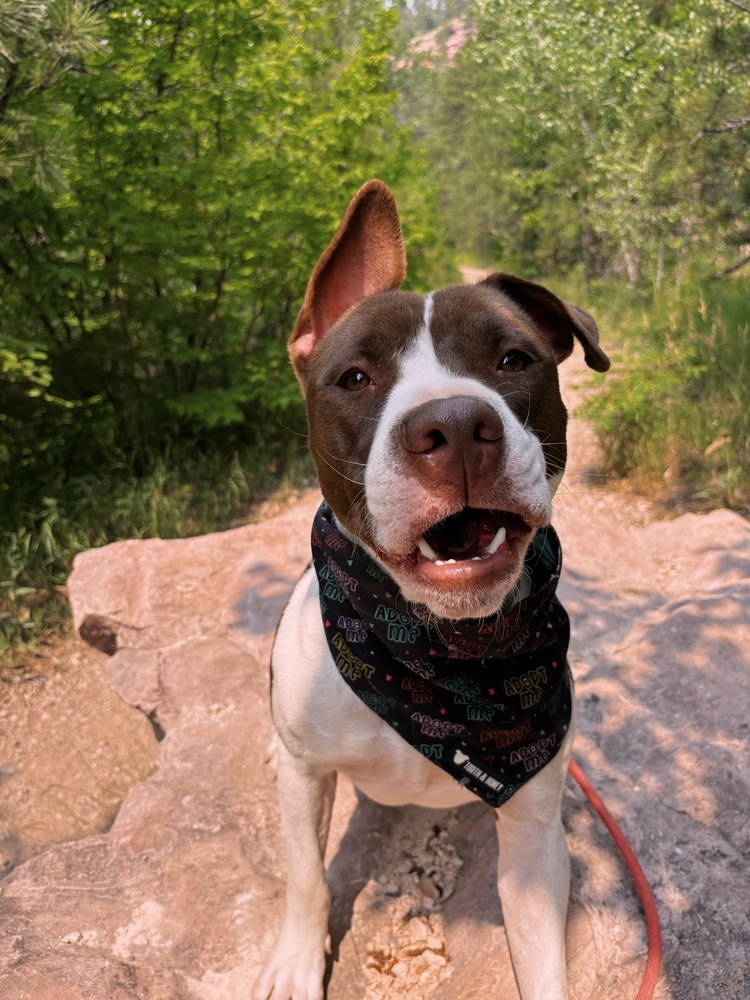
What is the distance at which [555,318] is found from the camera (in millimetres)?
2236

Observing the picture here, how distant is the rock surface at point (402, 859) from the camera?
2.06 meters

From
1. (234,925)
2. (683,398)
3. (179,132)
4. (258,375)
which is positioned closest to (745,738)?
(234,925)

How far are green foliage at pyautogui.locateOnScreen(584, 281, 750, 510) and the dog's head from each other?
3.99m

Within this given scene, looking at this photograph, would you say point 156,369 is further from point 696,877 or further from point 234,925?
point 696,877

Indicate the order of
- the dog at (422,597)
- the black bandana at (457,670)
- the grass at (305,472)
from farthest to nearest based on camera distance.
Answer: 1. the grass at (305,472)
2. the black bandana at (457,670)
3. the dog at (422,597)

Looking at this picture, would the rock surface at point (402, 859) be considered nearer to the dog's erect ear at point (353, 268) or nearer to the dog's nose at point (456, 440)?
the dog's nose at point (456, 440)

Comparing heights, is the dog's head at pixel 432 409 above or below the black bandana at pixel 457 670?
above

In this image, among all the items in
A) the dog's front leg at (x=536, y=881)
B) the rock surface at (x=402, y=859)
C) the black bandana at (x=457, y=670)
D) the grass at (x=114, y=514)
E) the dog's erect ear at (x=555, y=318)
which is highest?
the dog's erect ear at (x=555, y=318)

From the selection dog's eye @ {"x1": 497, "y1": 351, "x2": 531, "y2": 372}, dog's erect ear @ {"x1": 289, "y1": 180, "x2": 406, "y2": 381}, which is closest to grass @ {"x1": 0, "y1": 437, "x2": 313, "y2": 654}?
dog's erect ear @ {"x1": 289, "y1": 180, "x2": 406, "y2": 381}

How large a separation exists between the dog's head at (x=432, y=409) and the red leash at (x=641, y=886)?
117 cm

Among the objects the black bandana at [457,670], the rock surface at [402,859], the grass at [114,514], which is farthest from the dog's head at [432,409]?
the grass at [114,514]

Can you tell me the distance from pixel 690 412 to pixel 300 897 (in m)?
5.23

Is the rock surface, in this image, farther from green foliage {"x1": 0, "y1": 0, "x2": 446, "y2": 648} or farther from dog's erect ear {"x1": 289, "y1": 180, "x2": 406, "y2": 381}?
green foliage {"x1": 0, "y1": 0, "x2": 446, "y2": 648}

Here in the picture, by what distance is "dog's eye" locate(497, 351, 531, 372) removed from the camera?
1.86 meters
